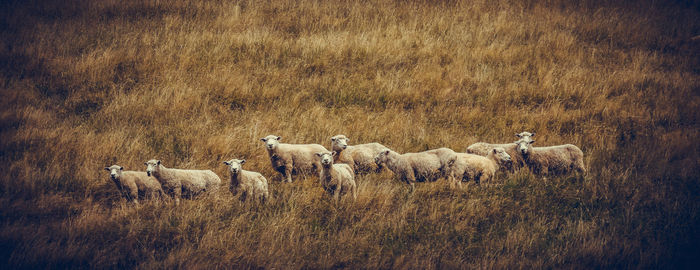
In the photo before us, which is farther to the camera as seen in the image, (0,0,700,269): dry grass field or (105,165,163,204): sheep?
(105,165,163,204): sheep

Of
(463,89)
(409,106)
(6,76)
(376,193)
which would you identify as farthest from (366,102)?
(6,76)

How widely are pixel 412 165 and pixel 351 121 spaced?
1780 mm

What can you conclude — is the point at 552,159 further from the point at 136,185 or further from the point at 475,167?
the point at 136,185

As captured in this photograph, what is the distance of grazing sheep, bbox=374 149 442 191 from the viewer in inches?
214

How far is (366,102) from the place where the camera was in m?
7.63

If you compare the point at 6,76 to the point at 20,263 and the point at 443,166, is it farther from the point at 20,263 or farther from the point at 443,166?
the point at 443,166

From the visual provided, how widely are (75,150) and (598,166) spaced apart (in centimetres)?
686

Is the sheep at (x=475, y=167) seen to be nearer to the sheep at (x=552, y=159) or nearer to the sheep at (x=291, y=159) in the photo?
the sheep at (x=552, y=159)

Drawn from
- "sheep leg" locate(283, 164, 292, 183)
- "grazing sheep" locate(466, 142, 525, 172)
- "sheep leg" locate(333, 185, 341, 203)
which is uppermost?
"grazing sheep" locate(466, 142, 525, 172)

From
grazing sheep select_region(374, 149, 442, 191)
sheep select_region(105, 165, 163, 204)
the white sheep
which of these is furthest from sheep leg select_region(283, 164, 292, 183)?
the white sheep

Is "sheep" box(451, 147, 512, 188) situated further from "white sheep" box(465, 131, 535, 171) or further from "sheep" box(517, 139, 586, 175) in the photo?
"sheep" box(517, 139, 586, 175)

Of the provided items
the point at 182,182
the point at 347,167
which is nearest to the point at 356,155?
the point at 347,167

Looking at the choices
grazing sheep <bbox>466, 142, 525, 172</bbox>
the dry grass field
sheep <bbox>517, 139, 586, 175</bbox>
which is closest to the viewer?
the dry grass field

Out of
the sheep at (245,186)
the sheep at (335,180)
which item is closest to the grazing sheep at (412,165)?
the sheep at (335,180)
